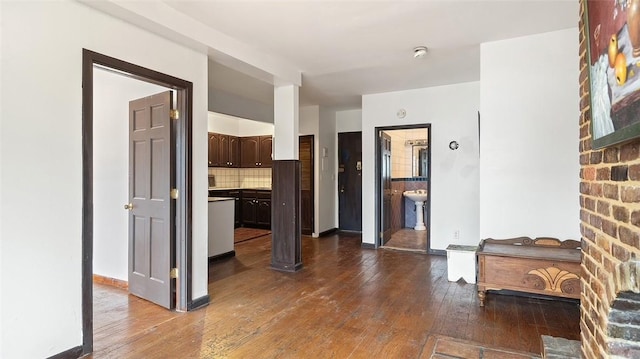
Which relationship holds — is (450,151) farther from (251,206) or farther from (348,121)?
(251,206)

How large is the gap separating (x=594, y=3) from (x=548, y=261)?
219 centimetres

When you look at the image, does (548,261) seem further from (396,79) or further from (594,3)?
(396,79)

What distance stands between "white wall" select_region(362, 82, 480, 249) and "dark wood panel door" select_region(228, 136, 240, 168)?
3.95m

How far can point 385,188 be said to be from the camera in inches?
233

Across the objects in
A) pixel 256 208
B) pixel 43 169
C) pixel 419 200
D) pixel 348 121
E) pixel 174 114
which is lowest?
pixel 256 208

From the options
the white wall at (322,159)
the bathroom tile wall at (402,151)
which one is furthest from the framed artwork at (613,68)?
the bathroom tile wall at (402,151)

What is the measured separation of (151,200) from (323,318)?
1.88 meters

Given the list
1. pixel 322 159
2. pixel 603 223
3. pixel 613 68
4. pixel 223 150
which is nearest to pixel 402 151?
pixel 322 159

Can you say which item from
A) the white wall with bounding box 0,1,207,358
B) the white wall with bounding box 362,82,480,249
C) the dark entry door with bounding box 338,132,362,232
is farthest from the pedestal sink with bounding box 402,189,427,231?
the white wall with bounding box 0,1,207,358

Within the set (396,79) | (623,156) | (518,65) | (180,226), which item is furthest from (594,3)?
(396,79)

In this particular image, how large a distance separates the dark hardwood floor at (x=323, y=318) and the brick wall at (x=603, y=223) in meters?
1.01

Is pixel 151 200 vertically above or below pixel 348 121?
below

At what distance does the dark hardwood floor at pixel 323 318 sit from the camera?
2.39 meters

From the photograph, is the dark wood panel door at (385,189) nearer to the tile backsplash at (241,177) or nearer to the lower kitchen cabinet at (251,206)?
the lower kitchen cabinet at (251,206)
